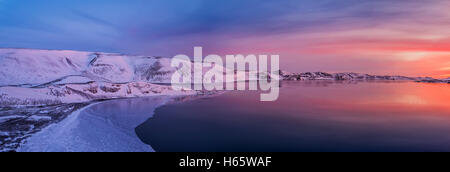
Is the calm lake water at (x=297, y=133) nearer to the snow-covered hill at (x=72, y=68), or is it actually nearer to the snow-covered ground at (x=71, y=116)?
the snow-covered ground at (x=71, y=116)

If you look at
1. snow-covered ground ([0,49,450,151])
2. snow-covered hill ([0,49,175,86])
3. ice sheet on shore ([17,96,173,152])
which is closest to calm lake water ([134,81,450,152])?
ice sheet on shore ([17,96,173,152])

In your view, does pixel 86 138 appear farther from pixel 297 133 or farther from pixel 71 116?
pixel 297 133

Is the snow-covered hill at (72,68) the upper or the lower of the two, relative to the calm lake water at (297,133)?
upper

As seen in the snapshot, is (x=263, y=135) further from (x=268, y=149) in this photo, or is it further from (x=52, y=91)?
(x=52, y=91)

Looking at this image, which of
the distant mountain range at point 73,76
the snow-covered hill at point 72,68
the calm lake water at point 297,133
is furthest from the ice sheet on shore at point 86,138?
the snow-covered hill at point 72,68

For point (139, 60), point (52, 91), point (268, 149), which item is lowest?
point (268, 149)

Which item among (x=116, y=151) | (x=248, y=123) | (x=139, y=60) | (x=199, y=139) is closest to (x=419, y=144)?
(x=248, y=123)

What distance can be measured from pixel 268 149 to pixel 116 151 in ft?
22.2

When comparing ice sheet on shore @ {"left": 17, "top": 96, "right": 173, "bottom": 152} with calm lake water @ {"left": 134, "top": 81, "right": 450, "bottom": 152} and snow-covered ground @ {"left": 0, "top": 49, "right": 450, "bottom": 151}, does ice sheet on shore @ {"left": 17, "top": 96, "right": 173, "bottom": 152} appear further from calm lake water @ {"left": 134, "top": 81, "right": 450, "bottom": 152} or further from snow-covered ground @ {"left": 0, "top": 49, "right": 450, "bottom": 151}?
calm lake water @ {"left": 134, "top": 81, "right": 450, "bottom": 152}

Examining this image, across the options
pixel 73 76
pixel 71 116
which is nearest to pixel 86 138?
pixel 71 116
